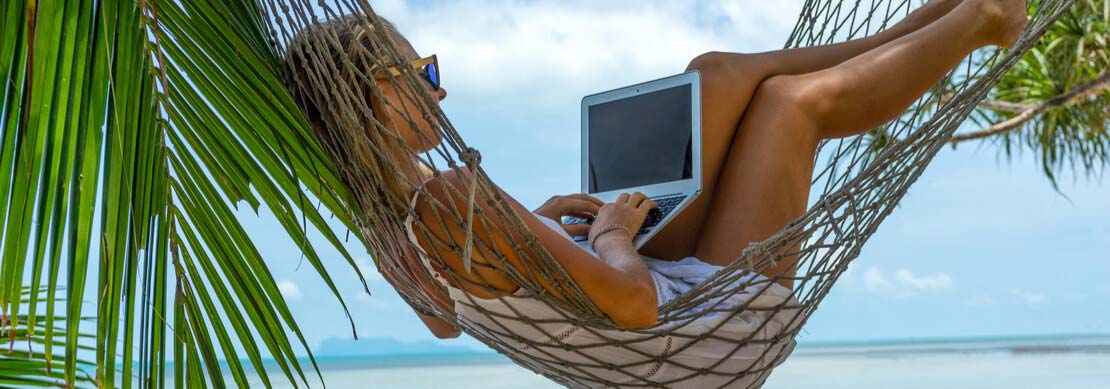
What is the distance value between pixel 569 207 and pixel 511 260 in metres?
0.38

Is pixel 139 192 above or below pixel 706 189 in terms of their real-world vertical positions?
below

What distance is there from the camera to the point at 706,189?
1673 mm

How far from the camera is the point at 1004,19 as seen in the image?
1679mm

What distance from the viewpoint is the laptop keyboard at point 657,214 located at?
1562 mm

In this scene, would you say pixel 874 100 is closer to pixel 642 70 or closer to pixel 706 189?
pixel 706 189

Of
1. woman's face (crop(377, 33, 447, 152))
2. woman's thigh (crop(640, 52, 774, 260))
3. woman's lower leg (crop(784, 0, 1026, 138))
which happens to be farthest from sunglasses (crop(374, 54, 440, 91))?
woman's lower leg (crop(784, 0, 1026, 138))

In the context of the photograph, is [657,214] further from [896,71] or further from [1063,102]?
[1063,102]

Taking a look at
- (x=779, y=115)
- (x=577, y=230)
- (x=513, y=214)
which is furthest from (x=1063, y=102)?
(x=513, y=214)

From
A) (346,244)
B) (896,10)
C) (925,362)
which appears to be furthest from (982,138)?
(925,362)

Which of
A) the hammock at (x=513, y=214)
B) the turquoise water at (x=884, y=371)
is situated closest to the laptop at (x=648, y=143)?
the hammock at (x=513, y=214)

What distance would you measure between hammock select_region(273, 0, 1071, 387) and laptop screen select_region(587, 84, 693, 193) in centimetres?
28

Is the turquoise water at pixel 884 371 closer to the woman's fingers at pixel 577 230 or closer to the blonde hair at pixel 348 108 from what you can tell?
the woman's fingers at pixel 577 230

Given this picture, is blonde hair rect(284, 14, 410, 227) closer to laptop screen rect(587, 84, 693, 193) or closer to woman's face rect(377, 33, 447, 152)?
woman's face rect(377, 33, 447, 152)

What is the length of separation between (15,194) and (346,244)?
435 millimetres
